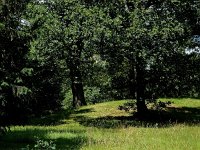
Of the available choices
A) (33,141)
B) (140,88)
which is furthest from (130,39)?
(33,141)

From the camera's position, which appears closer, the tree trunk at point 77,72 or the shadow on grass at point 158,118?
the shadow on grass at point 158,118

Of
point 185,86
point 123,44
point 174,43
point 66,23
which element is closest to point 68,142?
point 123,44

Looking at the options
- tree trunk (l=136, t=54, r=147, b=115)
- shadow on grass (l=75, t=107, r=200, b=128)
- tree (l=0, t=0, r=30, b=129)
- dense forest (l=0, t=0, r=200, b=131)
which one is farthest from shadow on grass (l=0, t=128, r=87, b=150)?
tree trunk (l=136, t=54, r=147, b=115)

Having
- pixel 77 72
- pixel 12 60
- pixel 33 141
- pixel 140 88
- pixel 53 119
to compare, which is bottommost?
pixel 53 119

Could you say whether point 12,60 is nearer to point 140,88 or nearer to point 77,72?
point 140,88

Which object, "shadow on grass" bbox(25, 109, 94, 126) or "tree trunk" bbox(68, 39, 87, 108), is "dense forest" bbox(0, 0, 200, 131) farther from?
"shadow on grass" bbox(25, 109, 94, 126)

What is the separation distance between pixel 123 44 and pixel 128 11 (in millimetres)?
2689

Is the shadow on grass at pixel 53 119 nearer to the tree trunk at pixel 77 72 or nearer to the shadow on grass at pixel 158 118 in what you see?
the shadow on grass at pixel 158 118

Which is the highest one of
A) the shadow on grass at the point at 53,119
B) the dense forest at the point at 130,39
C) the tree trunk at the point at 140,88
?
the dense forest at the point at 130,39

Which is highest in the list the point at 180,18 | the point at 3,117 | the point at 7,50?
the point at 180,18

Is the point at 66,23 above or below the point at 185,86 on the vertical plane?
above

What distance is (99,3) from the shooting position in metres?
30.4

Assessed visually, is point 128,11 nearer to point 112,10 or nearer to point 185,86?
point 112,10

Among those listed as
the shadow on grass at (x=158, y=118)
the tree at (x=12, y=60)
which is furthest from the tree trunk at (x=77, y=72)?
the tree at (x=12, y=60)
